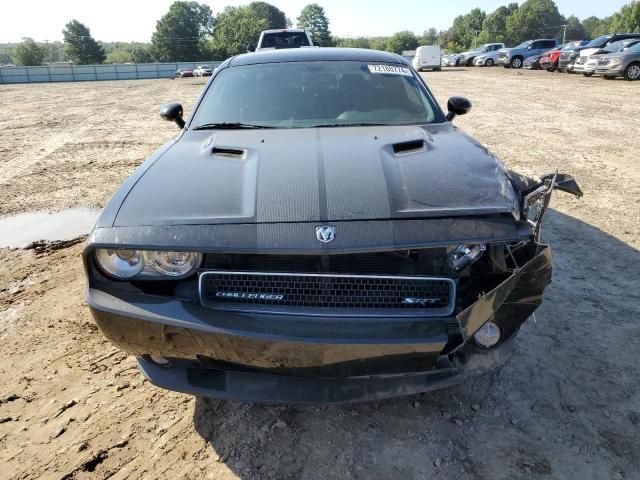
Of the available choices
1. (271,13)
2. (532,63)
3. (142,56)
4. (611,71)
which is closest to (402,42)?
(271,13)

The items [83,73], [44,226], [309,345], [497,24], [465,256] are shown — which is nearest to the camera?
[309,345]

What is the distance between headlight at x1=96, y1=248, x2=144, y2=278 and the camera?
6.12 feet

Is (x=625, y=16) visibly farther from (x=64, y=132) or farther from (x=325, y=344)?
(x=325, y=344)

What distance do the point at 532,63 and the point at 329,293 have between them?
1131 inches

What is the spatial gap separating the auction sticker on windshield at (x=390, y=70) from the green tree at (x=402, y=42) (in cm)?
8680

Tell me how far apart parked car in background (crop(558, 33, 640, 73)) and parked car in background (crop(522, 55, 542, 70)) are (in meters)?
3.48

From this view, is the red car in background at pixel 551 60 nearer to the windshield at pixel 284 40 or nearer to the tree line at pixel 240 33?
the windshield at pixel 284 40

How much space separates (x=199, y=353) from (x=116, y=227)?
1.92 feet

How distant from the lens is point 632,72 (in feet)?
53.7

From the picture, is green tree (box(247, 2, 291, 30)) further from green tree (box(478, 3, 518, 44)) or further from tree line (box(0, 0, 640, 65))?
green tree (box(478, 3, 518, 44))

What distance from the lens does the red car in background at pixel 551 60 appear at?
885 inches

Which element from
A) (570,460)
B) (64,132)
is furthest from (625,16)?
(570,460)

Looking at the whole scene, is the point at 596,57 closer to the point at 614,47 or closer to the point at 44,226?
the point at 614,47

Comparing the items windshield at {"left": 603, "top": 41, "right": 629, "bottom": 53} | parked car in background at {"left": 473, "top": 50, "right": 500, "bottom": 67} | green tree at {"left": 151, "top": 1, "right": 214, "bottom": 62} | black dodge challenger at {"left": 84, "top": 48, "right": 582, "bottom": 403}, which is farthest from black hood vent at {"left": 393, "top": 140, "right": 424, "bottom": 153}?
green tree at {"left": 151, "top": 1, "right": 214, "bottom": 62}
